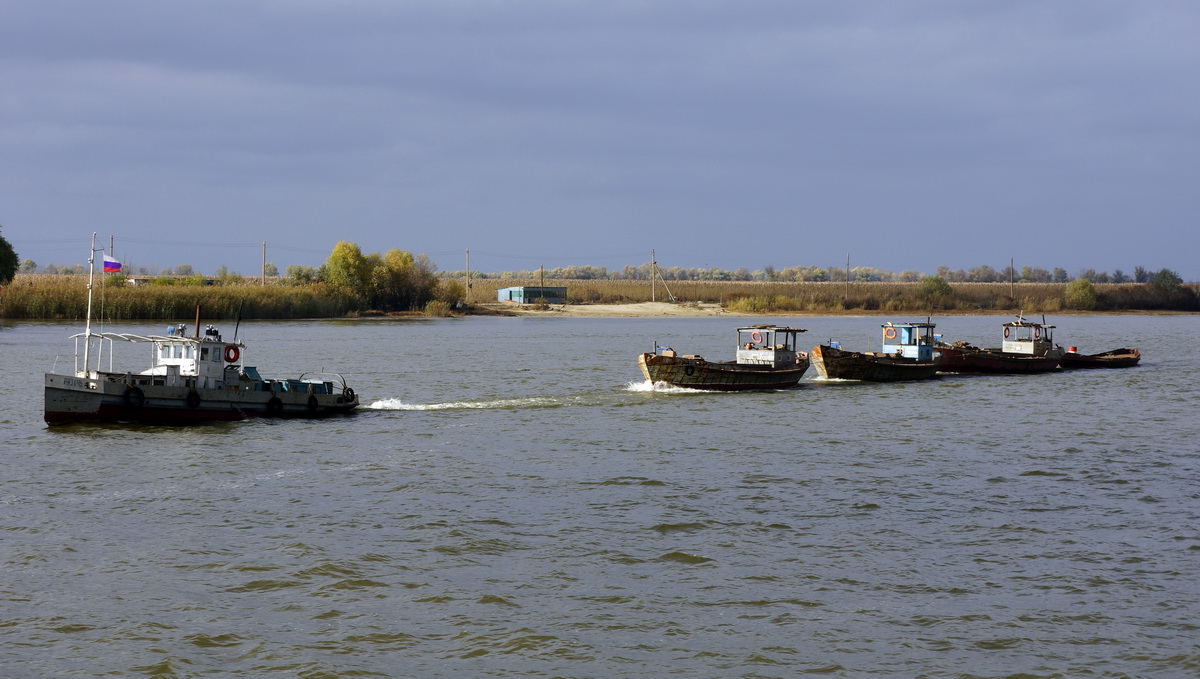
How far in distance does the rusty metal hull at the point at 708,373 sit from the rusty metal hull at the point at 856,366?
17.1ft

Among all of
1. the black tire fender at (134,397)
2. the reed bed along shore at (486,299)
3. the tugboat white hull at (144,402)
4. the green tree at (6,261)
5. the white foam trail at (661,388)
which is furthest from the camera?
the reed bed along shore at (486,299)

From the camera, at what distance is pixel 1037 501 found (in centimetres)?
2616

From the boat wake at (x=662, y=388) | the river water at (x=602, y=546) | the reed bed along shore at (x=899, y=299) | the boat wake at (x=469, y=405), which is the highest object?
the reed bed along shore at (x=899, y=299)

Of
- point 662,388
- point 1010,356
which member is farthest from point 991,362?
point 662,388

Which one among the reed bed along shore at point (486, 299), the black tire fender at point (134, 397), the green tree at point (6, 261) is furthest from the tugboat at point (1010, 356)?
the green tree at point (6, 261)

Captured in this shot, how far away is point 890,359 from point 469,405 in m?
27.8

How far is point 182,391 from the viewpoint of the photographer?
3803 cm

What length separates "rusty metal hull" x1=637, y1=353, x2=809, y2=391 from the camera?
51562mm

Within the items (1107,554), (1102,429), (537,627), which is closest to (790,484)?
(1107,554)

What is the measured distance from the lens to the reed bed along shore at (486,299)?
364 feet

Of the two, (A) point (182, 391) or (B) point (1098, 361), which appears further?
(B) point (1098, 361)

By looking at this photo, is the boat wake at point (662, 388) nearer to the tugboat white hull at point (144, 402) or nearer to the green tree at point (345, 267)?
the tugboat white hull at point (144, 402)

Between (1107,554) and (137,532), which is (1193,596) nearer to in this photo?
(1107,554)

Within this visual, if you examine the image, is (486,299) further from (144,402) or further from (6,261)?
(144,402)
